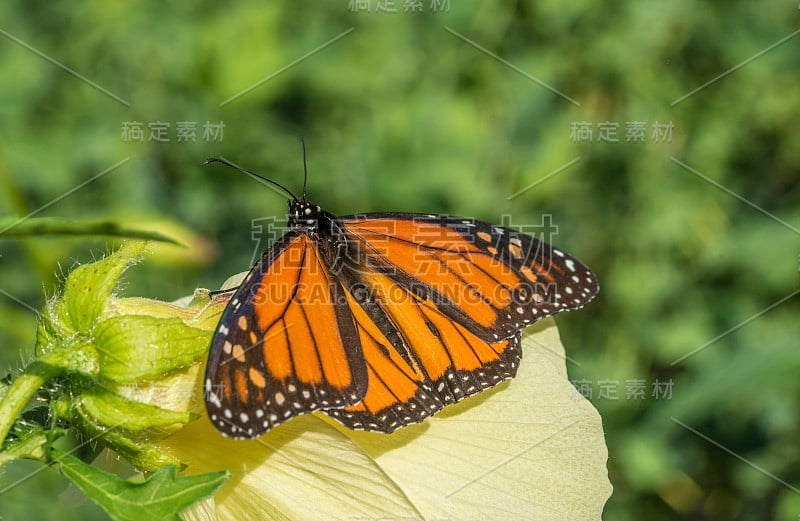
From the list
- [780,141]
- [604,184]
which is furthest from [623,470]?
[780,141]

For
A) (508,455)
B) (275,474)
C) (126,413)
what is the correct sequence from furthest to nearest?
(508,455) → (275,474) → (126,413)

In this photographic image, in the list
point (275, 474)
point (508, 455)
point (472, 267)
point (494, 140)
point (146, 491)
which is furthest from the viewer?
point (494, 140)

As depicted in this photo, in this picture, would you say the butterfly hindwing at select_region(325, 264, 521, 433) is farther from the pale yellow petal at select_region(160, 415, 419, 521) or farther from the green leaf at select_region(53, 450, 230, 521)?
the green leaf at select_region(53, 450, 230, 521)

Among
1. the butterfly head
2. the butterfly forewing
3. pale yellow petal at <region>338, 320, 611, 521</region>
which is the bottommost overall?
pale yellow petal at <region>338, 320, 611, 521</region>

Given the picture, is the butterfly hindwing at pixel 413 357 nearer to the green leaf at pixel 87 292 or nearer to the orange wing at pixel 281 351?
the orange wing at pixel 281 351

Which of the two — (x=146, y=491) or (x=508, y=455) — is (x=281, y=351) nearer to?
(x=146, y=491)

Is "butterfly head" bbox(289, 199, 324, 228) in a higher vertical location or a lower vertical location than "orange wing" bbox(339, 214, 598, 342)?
higher

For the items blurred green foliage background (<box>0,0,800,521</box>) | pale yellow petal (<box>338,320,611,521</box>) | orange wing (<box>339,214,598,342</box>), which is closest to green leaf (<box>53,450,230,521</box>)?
pale yellow petal (<box>338,320,611,521</box>)

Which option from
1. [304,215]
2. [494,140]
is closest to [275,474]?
[304,215]
